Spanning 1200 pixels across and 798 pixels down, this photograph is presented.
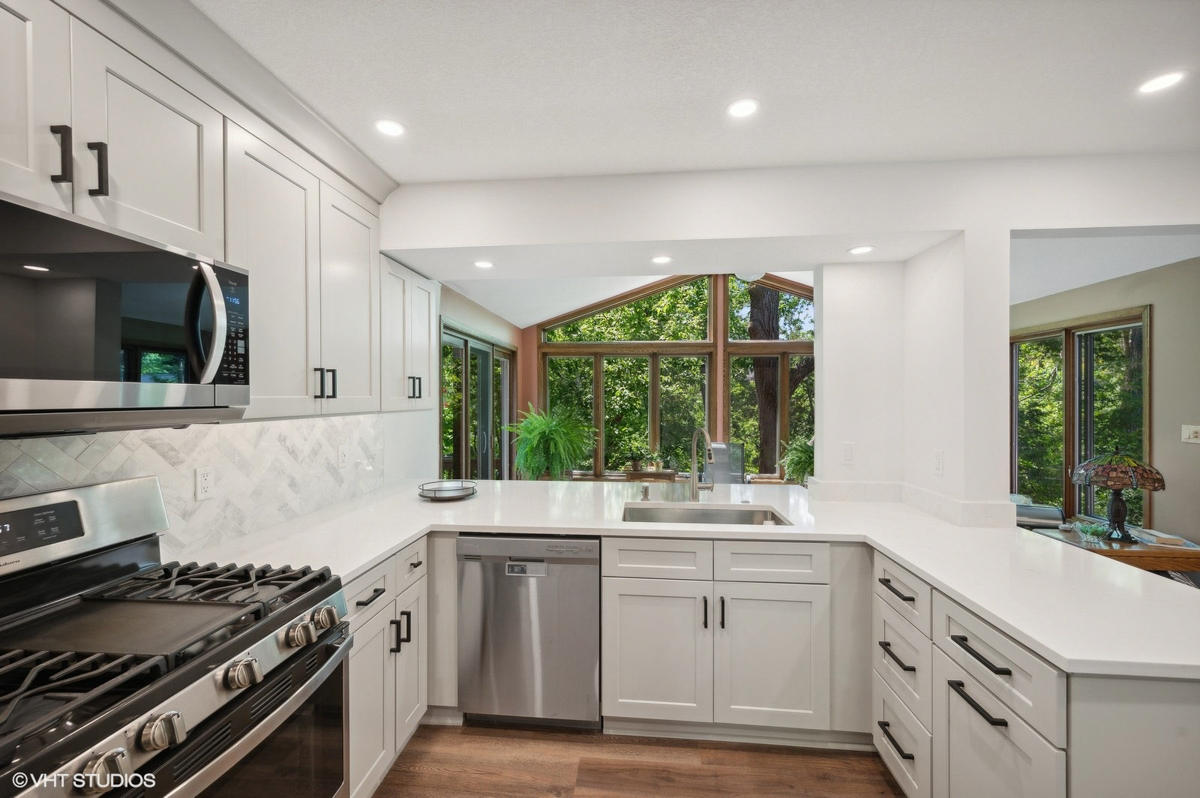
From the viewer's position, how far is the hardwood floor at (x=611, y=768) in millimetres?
1891

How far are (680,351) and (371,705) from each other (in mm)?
5155

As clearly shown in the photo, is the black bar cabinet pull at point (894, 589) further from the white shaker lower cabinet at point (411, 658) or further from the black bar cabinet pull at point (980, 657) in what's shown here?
the white shaker lower cabinet at point (411, 658)

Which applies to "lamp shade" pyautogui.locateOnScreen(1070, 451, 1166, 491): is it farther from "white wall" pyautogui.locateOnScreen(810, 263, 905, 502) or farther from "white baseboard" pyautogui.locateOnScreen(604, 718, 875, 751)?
"white baseboard" pyautogui.locateOnScreen(604, 718, 875, 751)

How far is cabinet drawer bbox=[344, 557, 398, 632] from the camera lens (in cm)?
159

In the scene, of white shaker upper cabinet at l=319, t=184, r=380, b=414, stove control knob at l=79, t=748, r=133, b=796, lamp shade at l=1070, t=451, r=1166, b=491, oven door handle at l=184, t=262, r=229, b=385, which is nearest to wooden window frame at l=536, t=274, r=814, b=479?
lamp shade at l=1070, t=451, r=1166, b=491

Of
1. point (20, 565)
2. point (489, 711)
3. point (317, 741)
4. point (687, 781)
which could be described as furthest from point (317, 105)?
point (687, 781)

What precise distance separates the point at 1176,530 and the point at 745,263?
3500 millimetres

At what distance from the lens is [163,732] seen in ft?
2.82

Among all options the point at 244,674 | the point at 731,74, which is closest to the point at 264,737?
the point at 244,674

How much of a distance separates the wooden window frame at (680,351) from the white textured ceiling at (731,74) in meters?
4.04

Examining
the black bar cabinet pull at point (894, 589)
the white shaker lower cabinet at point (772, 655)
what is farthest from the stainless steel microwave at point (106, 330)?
the black bar cabinet pull at point (894, 589)

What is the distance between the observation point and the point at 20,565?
1.15 meters

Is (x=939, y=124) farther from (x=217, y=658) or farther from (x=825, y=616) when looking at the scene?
(x=217, y=658)

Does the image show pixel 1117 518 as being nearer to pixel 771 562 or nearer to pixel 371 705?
pixel 771 562
